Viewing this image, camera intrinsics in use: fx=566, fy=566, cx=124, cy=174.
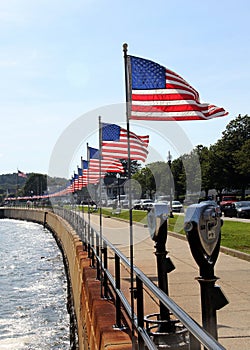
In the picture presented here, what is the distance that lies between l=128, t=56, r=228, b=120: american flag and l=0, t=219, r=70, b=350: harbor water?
7634 millimetres

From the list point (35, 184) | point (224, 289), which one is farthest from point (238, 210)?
point (35, 184)

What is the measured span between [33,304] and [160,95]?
13.3 metres

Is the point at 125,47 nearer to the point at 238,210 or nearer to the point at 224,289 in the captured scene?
the point at 224,289

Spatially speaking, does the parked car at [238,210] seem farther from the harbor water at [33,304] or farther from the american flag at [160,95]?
the american flag at [160,95]

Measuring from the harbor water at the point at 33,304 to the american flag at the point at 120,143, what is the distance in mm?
5452

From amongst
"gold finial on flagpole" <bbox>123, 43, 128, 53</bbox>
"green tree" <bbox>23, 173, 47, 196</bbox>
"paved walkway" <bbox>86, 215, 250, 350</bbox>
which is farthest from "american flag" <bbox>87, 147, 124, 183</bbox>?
"green tree" <bbox>23, 173, 47, 196</bbox>

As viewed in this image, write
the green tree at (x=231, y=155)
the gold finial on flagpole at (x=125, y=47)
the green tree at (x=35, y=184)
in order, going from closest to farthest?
the gold finial on flagpole at (x=125, y=47), the green tree at (x=231, y=155), the green tree at (x=35, y=184)

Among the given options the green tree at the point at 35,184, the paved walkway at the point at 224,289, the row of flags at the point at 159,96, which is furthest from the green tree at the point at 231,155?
the green tree at the point at 35,184

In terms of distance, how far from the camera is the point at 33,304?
20.4 metres

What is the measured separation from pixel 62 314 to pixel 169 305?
15.3 metres

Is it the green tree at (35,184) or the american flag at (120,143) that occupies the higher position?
the green tree at (35,184)

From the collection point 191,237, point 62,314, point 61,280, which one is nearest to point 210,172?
point 61,280

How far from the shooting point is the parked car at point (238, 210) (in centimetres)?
4461

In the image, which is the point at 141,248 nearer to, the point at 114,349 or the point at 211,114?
the point at 211,114
